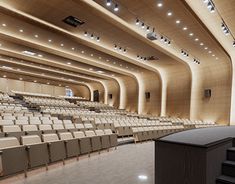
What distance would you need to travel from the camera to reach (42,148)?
375cm

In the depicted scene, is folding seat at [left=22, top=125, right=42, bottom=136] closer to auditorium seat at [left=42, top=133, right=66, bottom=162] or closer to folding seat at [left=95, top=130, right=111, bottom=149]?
auditorium seat at [left=42, top=133, right=66, bottom=162]

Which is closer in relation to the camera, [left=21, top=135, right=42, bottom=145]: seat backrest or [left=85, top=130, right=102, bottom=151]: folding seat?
[left=21, top=135, right=42, bottom=145]: seat backrest

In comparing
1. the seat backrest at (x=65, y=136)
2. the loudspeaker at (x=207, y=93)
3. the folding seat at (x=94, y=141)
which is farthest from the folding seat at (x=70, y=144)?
the loudspeaker at (x=207, y=93)

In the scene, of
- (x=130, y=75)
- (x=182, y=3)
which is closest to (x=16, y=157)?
(x=182, y=3)

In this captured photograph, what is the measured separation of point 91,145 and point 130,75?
44.2 ft

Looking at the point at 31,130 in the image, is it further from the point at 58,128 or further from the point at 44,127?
the point at 58,128

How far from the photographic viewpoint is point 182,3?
6.50 metres

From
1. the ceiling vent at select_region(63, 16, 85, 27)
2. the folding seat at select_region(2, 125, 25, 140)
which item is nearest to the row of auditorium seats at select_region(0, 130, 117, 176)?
the folding seat at select_region(2, 125, 25, 140)

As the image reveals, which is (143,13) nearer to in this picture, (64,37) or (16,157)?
(64,37)

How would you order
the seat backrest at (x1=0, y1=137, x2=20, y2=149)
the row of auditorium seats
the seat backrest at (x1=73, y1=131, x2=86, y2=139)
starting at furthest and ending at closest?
the seat backrest at (x1=73, y1=131, x2=86, y2=139)
the seat backrest at (x1=0, y1=137, x2=20, y2=149)
the row of auditorium seats

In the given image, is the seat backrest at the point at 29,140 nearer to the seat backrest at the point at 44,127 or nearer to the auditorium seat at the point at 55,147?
the auditorium seat at the point at 55,147

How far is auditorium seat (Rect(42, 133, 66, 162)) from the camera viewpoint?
394 centimetres

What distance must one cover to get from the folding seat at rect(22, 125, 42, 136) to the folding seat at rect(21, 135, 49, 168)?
2.45ft

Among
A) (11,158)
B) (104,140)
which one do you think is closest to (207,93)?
(104,140)
